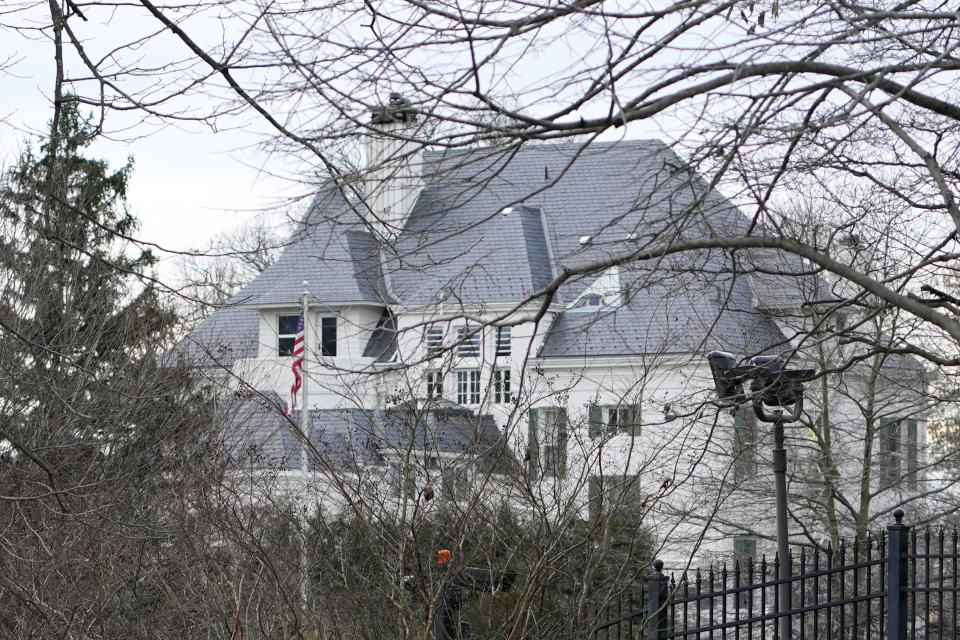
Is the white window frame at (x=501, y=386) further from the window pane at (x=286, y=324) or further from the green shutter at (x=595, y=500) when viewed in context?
the window pane at (x=286, y=324)

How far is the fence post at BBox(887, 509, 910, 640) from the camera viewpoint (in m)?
7.42

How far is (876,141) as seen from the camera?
8.52m

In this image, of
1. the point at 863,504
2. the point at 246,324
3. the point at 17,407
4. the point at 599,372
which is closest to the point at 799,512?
the point at 863,504

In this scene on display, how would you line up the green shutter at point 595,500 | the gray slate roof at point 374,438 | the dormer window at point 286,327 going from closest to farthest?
the green shutter at point 595,500, the gray slate roof at point 374,438, the dormer window at point 286,327

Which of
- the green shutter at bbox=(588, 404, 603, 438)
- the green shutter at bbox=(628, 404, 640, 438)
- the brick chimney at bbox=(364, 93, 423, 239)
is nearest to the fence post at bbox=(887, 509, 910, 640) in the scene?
the green shutter at bbox=(628, 404, 640, 438)

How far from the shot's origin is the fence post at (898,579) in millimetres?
7418

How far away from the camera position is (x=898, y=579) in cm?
746

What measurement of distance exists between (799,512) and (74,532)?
48.7 ft

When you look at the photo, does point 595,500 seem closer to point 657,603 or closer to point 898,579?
point 657,603

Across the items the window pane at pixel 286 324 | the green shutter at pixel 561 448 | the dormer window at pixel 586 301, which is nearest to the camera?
the green shutter at pixel 561 448

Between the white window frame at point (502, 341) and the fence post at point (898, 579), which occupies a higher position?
the white window frame at point (502, 341)

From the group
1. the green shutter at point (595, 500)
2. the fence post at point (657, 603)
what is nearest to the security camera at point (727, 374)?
the green shutter at point (595, 500)

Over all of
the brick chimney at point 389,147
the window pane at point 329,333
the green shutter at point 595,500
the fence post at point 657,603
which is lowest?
the fence post at point 657,603

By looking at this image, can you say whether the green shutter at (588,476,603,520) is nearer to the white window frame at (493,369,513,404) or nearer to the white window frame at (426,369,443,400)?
the white window frame at (493,369,513,404)
